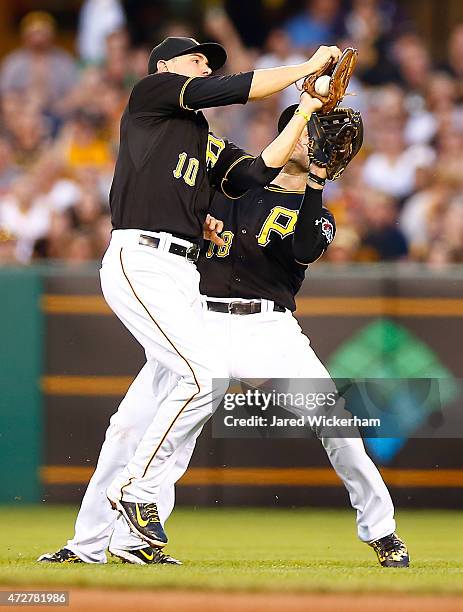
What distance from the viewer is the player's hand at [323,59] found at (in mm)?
4906

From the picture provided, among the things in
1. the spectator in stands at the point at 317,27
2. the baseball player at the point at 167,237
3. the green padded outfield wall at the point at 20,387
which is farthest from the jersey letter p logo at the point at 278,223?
the spectator in stands at the point at 317,27

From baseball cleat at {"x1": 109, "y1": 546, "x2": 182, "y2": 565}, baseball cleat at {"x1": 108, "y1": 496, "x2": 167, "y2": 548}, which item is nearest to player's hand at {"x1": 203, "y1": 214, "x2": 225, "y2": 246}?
Result: baseball cleat at {"x1": 108, "y1": 496, "x2": 167, "y2": 548}

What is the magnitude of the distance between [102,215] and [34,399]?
2.24 meters

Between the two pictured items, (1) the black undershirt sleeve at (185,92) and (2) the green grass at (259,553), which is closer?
(2) the green grass at (259,553)

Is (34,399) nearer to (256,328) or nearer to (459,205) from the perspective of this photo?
(256,328)

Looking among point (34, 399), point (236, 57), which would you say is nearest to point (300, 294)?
point (34, 399)

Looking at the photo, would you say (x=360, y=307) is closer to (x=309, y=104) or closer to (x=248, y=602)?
(x=309, y=104)

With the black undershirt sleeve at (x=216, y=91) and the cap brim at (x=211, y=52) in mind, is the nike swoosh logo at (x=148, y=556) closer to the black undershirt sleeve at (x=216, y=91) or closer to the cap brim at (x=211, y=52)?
the black undershirt sleeve at (x=216, y=91)

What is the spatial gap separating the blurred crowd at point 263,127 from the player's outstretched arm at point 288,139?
3.37 metres

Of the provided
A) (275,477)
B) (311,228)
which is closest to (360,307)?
(275,477)

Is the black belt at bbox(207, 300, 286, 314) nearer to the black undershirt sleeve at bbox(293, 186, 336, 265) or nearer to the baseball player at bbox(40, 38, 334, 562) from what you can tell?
the black undershirt sleeve at bbox(293, 186, 336, 265)

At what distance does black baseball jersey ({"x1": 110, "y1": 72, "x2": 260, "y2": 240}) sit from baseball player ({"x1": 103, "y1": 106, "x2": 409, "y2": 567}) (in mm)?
521

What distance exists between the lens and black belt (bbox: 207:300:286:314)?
18.6ft

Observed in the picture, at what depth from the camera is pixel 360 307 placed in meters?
7.43
